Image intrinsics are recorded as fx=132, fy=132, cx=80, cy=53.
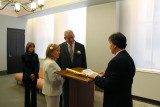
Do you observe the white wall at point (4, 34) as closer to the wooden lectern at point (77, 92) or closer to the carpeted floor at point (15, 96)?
the carpeted floor at point (15, 96)

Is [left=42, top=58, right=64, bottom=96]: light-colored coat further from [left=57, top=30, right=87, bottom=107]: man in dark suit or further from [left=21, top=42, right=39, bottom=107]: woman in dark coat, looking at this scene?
[left=21, top=42, right=39, bottom=107]: woman in dark coat

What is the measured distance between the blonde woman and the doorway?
5178mm

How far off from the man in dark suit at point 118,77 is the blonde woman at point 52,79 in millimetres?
610

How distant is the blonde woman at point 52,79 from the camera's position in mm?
1834

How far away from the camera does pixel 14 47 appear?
6402 mm

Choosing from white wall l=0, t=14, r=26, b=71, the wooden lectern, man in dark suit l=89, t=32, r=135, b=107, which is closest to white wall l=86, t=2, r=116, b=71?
the wooden lectern

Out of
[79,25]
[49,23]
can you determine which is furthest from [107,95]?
[49,23]

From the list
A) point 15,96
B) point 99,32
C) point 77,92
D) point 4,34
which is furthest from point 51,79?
point 4,34

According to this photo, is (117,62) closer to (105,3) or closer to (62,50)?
(62,50)

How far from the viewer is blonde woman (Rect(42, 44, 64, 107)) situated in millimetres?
1834

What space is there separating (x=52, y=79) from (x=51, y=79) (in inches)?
0.6

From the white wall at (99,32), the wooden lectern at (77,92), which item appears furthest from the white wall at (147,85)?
the wooden lectern at (77,92)

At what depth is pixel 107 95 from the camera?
1483mm

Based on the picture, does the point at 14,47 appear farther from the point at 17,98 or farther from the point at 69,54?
the point at 69,54
